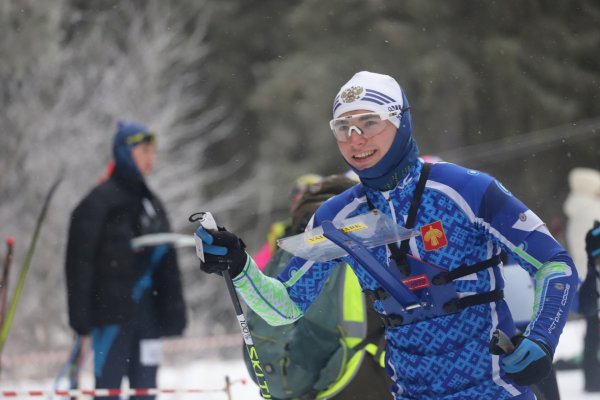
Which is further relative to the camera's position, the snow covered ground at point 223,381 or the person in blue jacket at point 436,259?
the snow covered ground at point 223,381

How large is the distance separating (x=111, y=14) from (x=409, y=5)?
5.57 m

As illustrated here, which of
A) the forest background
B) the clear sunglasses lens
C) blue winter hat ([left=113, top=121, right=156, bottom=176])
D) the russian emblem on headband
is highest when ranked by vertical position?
the forest background

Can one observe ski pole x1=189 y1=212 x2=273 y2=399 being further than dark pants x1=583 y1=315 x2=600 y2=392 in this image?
No

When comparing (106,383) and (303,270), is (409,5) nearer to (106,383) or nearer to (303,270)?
(106,383)

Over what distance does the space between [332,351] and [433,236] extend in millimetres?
1379

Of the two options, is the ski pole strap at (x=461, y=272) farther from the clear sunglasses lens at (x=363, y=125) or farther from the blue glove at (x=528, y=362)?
the clear sunglasses lens at (x=363, y=125)

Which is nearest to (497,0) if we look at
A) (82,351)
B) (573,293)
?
(82,351)

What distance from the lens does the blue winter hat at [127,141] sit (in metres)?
6.63

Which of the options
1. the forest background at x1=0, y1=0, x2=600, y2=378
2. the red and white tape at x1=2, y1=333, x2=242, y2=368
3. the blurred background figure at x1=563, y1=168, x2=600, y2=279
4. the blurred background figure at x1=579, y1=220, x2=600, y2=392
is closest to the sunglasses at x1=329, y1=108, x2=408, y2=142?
the blurred background figure at x1=579, y1=220, x2=600, y2=392

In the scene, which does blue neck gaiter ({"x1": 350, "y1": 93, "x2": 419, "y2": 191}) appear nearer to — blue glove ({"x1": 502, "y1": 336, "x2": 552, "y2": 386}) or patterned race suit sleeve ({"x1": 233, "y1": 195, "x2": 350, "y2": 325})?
patterned race suit sleeve ({"x1": 233, "y1": 195, "x2": 350, "y2": 325})

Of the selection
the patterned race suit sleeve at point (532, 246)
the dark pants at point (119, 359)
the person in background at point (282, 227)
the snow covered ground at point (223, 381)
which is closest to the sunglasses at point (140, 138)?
the person in background at point (282, 227)

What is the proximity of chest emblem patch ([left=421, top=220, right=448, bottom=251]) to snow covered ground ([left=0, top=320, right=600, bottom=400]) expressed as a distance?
184 cm

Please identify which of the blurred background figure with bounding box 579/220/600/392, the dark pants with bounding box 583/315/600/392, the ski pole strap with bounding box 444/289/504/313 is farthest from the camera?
the dark pants with bounding box 583/315/600/392

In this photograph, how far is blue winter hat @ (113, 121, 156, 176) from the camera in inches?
261
